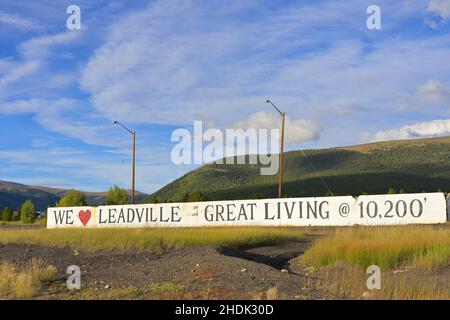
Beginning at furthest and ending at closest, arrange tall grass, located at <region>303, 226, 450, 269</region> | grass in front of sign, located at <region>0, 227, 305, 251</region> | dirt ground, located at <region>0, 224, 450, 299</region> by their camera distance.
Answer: grass in front of sign, located at <region>0, 227, 305, 251</region> → tall grass, located at <region>303, 226, 450, 269</region> → dirt ground, located at <region>0, 224, 450, 299</region>

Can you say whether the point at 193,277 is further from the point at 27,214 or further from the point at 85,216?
the point at 27,214

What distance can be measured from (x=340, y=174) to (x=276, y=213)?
351 ft

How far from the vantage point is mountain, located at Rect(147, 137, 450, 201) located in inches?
4451

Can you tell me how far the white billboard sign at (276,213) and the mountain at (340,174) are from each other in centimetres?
6696

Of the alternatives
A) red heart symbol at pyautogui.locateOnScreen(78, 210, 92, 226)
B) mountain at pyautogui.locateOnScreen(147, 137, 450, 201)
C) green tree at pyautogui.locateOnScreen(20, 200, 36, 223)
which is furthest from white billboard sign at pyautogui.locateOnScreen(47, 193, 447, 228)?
mountain at pyautogui.locateOnScreen(147, 137, 450, 201)

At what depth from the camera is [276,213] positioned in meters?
33.5

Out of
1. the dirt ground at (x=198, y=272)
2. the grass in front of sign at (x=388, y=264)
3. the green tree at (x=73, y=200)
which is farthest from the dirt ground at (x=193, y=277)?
the green tree at (x=73, y=200)

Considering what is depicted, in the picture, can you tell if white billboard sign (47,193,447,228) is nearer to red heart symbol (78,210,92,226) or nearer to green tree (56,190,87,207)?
red heart symbol (78,210,92,226)

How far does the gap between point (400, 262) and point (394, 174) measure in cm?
10985

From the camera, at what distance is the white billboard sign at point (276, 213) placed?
28.4 m

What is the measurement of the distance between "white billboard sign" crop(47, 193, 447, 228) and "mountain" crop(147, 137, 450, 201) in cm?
6696

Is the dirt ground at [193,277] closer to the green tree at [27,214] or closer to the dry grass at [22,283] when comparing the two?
the dry grass at [22,283]
